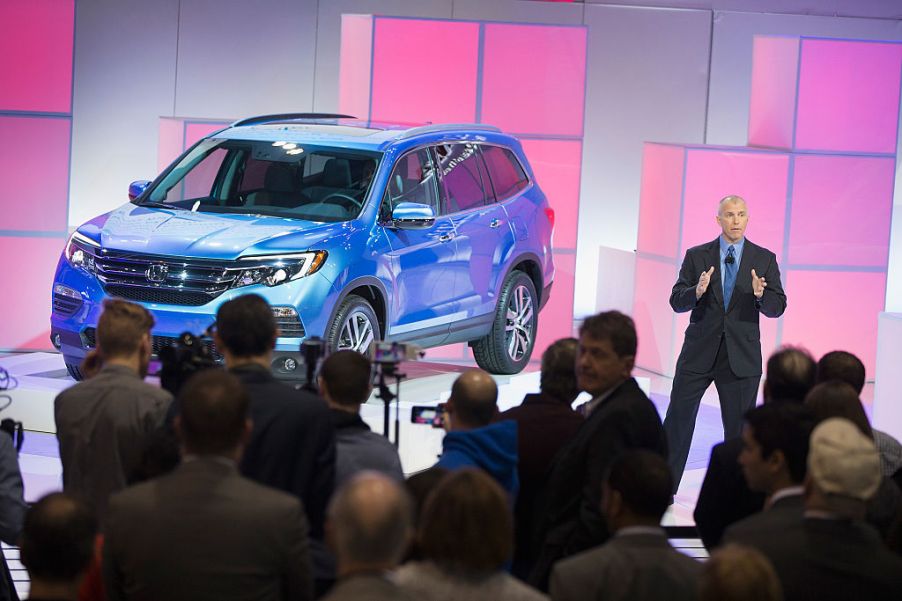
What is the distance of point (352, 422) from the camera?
4809 millimetres

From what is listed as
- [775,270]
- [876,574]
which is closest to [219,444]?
[876,574]

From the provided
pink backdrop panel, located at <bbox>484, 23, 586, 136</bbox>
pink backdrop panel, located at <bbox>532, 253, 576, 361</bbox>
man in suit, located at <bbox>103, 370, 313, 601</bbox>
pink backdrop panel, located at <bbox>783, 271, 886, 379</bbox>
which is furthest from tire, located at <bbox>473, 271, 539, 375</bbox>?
man in suit, located at <bbox>103, 370, 313, 601</bbox>

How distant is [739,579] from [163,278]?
19.1ft

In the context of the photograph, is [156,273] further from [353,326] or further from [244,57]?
[244,57]

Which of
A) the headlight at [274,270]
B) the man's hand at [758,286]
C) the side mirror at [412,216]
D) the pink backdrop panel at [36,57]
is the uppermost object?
the pink backdrop panel at [36,57]

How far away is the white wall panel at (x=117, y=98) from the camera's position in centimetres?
1560

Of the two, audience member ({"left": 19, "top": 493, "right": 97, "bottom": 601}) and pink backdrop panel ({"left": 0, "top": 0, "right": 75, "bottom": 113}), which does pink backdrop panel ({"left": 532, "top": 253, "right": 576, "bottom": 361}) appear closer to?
pink backdrop panel ({"left": 0, "top": 0, "right": 75, "bottom": 113})

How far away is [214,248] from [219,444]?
469cm

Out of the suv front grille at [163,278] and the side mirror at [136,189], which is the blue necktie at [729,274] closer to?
the suv front grille at [163,278]

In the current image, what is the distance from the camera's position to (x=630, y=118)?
54.5 ft

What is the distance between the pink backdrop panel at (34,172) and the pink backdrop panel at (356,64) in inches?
94.8

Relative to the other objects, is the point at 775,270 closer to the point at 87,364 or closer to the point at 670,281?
the point at 670,281

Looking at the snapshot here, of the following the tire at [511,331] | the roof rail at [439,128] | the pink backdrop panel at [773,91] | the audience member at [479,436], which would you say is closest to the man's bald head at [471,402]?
the audience member at [479,436]

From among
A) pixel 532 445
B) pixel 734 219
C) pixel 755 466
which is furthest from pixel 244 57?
pixel 755 466
